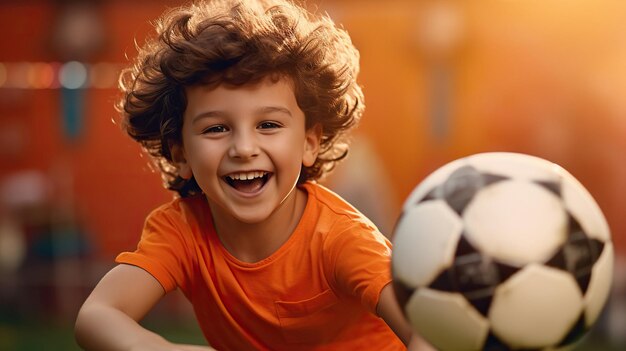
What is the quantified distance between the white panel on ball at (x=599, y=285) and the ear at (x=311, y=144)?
127cm

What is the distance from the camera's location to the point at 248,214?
3447 millimetres

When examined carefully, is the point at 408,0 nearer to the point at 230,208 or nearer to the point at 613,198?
the point at 613,198

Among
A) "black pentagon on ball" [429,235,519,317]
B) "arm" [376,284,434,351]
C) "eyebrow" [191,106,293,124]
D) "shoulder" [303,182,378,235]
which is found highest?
"eyebrow" [191,106,293,124]

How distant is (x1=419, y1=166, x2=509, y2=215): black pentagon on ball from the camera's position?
2.76 meters

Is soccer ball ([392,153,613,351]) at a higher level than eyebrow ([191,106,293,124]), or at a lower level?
lower

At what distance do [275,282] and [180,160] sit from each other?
23.9 inches

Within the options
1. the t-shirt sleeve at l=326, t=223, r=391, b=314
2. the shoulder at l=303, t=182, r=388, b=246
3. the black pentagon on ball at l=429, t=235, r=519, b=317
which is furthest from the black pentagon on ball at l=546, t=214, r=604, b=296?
the shoulder at l=303, t=182, r=388, b=246

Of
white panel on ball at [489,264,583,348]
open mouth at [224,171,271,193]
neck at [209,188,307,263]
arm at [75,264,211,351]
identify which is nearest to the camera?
white panel on ball at [489,264,583,348]

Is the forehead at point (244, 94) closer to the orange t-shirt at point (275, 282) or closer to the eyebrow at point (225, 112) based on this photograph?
the eyebrow at point (225, 112)

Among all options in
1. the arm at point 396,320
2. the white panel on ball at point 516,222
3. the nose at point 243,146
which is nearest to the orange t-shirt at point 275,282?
the arm at point 396,320

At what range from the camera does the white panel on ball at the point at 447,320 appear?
2703 mm

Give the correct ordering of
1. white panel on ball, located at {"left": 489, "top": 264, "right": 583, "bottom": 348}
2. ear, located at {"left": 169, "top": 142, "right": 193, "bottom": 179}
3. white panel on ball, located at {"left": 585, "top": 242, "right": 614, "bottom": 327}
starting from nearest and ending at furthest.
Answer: white panel on ball, located at {"left": 489, "top": 264, "right": 583, "bottom": 348}, white panel on ball, located at {"left": 585, "top": 242, "right": 614, "bottom": 327}, ear, located at {"left": 169, "top": 142, "right": 193, "bottom": 179}

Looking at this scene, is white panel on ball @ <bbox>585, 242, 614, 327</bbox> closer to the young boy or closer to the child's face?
the young boy

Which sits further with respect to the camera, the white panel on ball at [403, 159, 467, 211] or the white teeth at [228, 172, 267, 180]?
Result: the white teeth at [228, 172, 267, 180]
